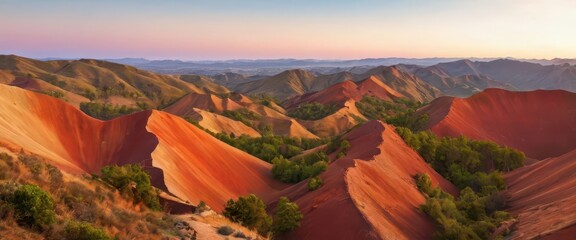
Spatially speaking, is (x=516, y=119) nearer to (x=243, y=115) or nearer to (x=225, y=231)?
(x=243, y=115)

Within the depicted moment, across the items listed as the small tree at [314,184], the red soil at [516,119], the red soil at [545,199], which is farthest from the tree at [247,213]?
the red soil at [516,119]

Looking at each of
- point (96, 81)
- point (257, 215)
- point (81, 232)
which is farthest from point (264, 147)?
point (96, 81)

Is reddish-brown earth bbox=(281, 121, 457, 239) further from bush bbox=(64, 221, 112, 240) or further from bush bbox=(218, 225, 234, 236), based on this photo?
bush bbox=(64, 221, 112, 240)

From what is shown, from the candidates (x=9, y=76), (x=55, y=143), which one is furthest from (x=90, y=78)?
(x=55, y=143)

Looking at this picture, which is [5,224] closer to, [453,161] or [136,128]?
[136,128]

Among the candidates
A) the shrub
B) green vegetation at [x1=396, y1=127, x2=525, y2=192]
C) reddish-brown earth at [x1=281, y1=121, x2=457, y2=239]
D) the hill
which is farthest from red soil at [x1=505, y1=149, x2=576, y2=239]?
the hill

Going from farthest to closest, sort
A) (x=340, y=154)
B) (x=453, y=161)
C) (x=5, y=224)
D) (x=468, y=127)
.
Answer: (x=468, y=127), (x=453, y=161), (x=340, y=154), (x=5, y=224)
